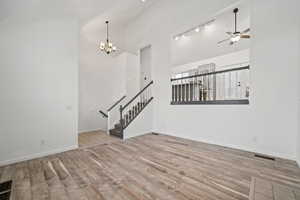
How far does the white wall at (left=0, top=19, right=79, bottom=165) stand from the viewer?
296cm

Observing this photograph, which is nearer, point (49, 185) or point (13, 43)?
point (49, 185)

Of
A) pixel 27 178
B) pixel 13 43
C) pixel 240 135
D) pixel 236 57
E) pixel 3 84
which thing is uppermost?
pixel 236 57

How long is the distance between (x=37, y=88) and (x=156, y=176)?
330cm

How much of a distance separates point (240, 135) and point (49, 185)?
4.16 metres

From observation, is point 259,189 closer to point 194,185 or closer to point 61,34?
point 194,185

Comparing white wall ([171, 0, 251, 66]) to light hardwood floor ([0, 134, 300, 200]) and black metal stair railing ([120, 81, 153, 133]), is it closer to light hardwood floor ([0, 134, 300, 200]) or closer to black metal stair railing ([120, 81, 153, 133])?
black metal stair railing ([120, 81, 153, 133])

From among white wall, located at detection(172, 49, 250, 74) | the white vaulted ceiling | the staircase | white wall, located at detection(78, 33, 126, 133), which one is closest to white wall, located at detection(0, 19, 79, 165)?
the white vaulted ceiling

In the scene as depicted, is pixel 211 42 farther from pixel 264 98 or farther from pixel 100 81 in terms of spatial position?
pixel 100 81

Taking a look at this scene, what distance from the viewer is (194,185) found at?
211 centimetres

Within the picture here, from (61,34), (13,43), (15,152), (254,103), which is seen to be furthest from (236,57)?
(15,152)

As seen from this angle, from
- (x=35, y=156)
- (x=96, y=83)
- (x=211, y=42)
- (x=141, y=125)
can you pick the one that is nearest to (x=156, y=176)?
(x=35, y=156)

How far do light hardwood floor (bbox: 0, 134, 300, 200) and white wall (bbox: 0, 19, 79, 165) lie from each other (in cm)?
44

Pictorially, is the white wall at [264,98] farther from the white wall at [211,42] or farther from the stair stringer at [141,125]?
the white wall at [211,42]

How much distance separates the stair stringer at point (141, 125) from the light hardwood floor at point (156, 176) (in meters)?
1.49
